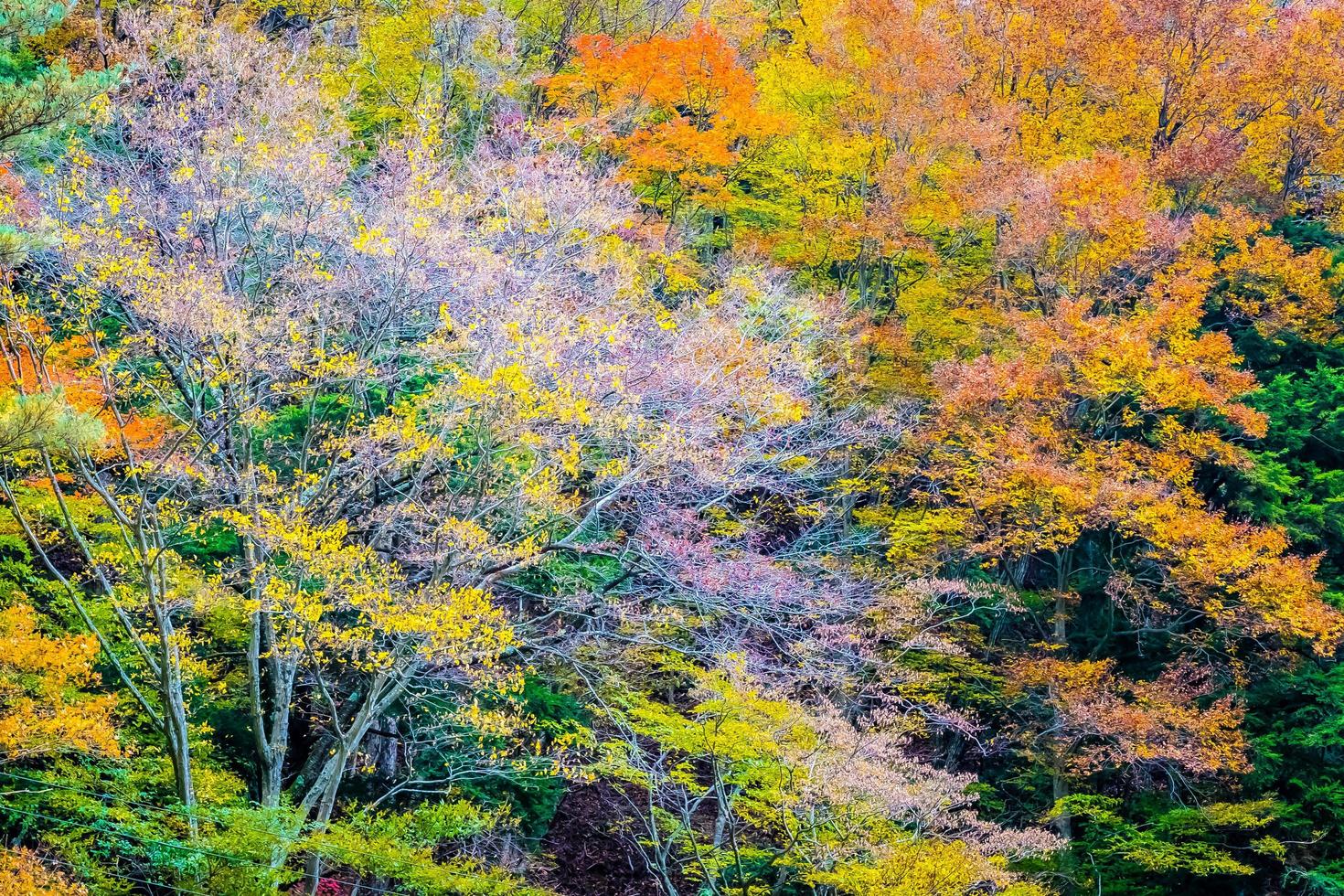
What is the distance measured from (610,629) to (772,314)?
5.06 m

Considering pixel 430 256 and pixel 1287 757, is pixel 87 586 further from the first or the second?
pixel 1287 757

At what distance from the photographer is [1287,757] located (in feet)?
44.8

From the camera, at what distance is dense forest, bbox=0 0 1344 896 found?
9.58m

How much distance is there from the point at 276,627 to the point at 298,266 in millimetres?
3433

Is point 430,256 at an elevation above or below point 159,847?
above

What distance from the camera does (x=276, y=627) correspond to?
390 inches

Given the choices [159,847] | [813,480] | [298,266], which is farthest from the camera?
[813,480]

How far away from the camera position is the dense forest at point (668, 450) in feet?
31.4

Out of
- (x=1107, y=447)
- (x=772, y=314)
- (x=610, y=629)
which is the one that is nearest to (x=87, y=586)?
(x=610, y=629)

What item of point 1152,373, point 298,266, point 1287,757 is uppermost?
point 298,266

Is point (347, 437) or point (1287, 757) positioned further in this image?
point (1287, 757)

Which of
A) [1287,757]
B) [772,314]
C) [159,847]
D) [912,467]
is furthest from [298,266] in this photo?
[1287,757]

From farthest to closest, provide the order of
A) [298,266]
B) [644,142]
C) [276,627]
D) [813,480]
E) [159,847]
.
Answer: [644,142] → [813,480] → [298,266] → [276,627] → [159,847]

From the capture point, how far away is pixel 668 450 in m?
10.7
